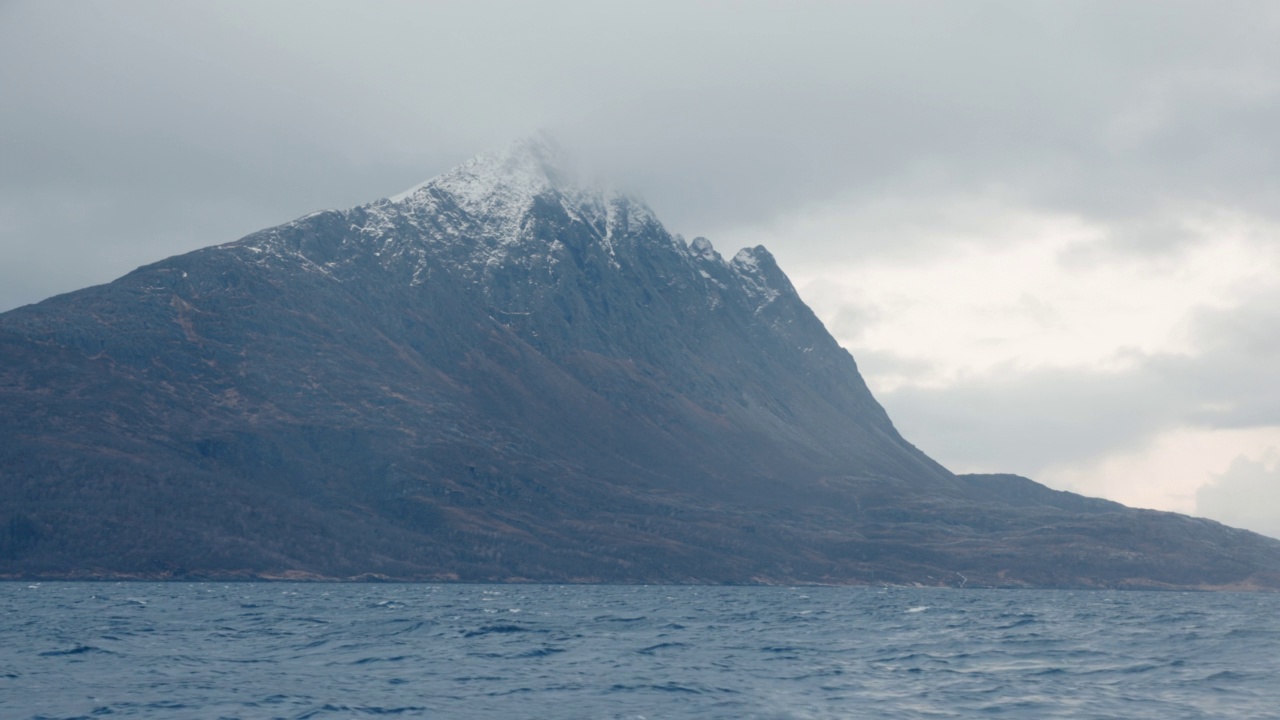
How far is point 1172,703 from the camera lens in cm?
5784

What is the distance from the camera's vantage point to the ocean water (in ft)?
187

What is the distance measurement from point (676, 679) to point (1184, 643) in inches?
1782

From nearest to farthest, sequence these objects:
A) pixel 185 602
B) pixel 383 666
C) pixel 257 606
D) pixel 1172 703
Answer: pixel 1172 703 → pixel 383 666 → pixel 257 606 → pixel 185 602

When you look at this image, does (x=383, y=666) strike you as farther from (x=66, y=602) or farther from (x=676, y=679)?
(x=66, y=602)

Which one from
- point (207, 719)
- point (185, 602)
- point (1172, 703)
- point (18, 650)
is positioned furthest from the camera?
point (185, 602)

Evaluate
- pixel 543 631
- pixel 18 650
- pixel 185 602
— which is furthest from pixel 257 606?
pixel 18 650

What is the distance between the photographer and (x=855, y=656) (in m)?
82.8

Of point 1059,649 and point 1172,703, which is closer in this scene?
point 1172,703

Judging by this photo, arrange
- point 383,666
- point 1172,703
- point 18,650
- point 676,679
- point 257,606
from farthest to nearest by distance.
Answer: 1. point 257,606
2. point 18,650
3. point 383,666
4. point 676,679
5. point 1172,703

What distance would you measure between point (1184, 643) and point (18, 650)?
262ft

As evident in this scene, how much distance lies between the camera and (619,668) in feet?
241

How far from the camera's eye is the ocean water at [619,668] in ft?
187

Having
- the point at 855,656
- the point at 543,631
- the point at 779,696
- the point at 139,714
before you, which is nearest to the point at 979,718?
the point at 779,696

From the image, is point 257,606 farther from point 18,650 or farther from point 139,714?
point 139,714
